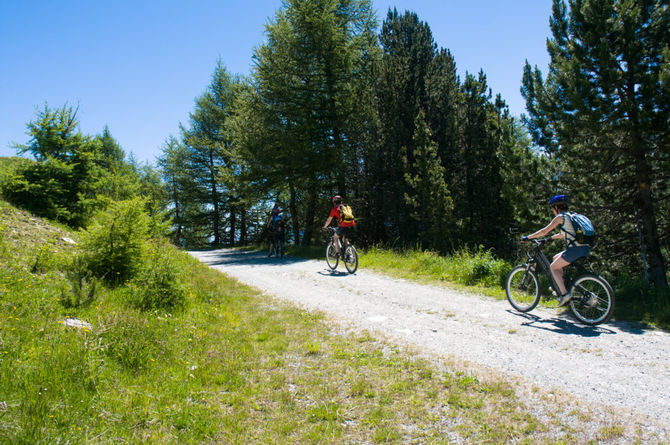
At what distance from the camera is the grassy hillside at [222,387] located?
2.71 metres

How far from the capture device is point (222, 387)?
3.57 metres

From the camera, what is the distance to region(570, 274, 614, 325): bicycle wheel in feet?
17.0

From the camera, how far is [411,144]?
20156 mm

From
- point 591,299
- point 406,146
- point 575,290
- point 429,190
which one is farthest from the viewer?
point 406,146

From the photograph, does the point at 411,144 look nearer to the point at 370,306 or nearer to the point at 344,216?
the point at 344,216

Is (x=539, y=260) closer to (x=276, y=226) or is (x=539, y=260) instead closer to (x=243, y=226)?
(x=276, y=226)

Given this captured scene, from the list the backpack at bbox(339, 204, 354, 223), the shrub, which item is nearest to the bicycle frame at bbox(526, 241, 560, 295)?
the backpack at bbox(339, 204, 354, 223)

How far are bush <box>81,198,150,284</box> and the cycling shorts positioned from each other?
7648 mm

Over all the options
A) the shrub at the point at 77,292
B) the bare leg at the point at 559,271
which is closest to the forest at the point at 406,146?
the bare leg at the point at 559,271

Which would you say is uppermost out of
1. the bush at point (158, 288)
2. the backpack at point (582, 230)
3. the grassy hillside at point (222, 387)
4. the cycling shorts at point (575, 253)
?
the backpack at point (582, 230)

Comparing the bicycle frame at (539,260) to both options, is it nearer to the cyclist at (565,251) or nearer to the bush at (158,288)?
the cyclist at (565,251)

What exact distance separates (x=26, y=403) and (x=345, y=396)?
8.61 ft

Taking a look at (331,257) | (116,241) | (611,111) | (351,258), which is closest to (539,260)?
(611,111)

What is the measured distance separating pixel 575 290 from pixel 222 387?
18.1 feet
